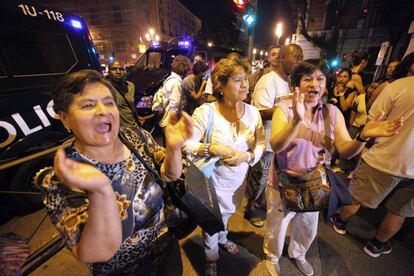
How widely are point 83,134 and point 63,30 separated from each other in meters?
3.50

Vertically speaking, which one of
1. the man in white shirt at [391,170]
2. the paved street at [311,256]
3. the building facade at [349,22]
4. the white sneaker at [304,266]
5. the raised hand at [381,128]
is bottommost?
the paved street at [311,256]

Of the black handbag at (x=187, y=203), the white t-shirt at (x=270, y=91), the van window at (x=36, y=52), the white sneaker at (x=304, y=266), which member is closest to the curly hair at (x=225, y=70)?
the white t-shirt at (x=270, y=91)

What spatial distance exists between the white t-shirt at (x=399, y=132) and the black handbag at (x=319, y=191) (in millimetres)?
712

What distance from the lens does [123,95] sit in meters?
3.56

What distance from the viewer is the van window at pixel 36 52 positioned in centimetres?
282

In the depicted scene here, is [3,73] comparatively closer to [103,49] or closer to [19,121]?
[19,121]

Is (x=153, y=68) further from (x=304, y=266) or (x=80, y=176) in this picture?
(x=80, y=176)

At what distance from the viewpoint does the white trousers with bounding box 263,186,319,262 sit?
203 cm

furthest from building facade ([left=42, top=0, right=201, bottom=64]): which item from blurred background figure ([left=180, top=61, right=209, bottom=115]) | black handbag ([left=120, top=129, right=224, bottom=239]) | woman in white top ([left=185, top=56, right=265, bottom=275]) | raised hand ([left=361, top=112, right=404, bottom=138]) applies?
raised hand ([left=361, top=112, right=404, bottom=138])

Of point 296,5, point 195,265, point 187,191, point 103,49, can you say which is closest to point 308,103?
point 187,191

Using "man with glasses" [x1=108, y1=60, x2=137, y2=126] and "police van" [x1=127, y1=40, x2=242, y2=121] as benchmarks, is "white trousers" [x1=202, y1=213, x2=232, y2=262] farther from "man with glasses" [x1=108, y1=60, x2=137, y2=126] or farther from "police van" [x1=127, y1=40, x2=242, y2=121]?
"police van" [x1=127, y1=40, x2=242, y2=121]

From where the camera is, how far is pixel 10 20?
9.09 feet

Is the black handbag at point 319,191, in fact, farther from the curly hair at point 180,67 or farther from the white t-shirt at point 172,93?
the curly hair at point 180,67

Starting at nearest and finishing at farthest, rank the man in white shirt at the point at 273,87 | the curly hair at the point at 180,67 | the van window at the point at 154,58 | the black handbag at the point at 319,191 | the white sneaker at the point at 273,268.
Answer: the black handbag at the point at 319,191 → the white sneaker at the point at 273,268 → the man in white shirt at the point at 273,87 → the curly hair at the point at 180,67 → the van window at the point at 154,58
